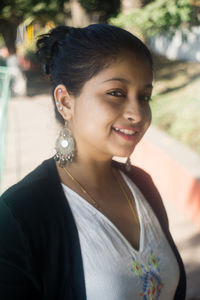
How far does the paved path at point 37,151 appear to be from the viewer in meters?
3.21

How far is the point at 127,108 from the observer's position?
4.41 feet

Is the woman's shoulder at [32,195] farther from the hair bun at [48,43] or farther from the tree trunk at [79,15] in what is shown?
the tree trunk at [79,15]

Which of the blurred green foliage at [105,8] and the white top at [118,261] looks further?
the blurred green foliage at [105,8]

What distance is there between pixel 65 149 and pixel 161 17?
17.9 ft

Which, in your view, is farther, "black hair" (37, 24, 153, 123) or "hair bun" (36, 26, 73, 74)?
"hair bun" (36, 26, 73, 74)

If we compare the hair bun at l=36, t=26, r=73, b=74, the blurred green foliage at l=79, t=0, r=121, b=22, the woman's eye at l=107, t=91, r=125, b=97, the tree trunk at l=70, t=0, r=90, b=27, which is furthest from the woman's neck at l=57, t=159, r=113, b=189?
the blurred green foliage at l=79, t=0, r=121, b=22

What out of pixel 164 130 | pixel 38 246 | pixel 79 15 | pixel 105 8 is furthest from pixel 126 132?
pixel 105 8

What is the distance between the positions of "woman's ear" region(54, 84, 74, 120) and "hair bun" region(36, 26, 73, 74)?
0.18 metres

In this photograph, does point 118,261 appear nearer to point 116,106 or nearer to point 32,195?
point 32,195

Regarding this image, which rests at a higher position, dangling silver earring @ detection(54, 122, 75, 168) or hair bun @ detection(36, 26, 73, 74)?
hair bun @ detection(36, 26, 73, 74)

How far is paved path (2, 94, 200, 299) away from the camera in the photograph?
3211mm

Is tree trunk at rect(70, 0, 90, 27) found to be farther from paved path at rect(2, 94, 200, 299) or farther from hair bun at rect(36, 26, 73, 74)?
hair bun at rect(36, 26, 73, 74)

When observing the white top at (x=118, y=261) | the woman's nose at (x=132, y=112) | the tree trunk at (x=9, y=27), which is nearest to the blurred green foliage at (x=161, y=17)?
the woman's nose at (x=132, y=112)

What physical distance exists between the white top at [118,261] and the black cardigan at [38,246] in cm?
6
